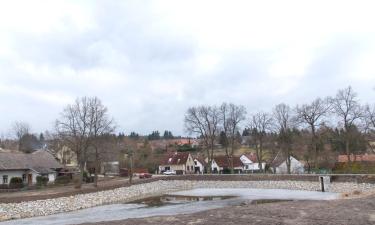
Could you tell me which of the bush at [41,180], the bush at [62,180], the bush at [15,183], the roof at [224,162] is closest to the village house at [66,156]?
the bush at [62,180]

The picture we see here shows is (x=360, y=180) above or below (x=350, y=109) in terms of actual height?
below

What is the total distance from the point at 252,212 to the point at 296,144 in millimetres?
70051

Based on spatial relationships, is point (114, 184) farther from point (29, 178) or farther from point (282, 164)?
point (282, 164)

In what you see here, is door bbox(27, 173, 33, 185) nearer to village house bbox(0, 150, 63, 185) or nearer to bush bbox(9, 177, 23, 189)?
village house bbox(0, 150, 63, 185)

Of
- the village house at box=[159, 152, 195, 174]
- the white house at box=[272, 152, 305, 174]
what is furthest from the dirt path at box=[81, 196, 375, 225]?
the village house at box=[159, 152, 195, 174]

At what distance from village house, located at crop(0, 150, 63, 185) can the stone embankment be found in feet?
53.6

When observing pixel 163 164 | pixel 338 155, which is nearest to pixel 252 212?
pixel 338 155

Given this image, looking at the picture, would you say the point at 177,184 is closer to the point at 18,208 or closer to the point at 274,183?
the point at 274,183

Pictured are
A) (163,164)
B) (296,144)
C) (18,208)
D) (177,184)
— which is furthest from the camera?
(163,164)

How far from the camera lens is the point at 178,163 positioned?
11844 centimetres

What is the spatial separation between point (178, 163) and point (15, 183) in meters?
57.6

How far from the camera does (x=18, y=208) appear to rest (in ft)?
140

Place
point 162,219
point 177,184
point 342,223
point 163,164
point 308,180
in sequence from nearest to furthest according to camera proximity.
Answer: point 342,223
point 162,219
point 308,180
point 177,184
point 163,164

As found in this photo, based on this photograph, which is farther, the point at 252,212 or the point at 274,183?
the point at 274,183
